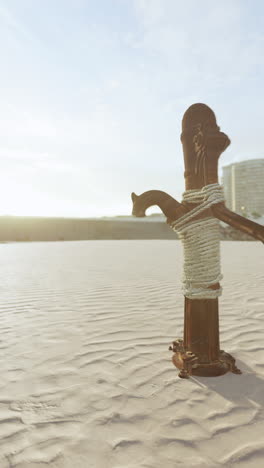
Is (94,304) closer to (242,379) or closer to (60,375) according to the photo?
(60,375)

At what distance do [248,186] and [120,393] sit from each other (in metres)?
76.3

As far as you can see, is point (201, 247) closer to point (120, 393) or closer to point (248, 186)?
point (120, 393)

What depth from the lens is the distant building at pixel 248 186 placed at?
7056 cm

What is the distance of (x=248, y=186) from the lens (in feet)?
Result: 237

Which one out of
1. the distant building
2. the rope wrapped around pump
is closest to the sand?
the rope wrapped around pump

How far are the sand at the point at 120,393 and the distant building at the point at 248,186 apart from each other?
69.2 m

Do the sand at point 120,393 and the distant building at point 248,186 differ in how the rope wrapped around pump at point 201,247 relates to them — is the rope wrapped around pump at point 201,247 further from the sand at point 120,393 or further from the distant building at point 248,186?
the distant building at point 248,186

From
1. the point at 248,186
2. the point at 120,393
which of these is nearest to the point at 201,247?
the point at 120,393

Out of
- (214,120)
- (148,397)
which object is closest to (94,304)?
(148,397)

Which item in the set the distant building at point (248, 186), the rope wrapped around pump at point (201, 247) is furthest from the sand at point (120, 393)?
the distant building at point (248, 186)

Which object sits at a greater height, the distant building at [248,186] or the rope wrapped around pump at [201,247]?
the distant building at [248,186]

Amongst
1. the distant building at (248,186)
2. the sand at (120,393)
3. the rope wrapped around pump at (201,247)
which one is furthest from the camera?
the distant building at (248,186)

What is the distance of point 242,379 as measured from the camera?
2.52 m

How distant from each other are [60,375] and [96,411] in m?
0.64
